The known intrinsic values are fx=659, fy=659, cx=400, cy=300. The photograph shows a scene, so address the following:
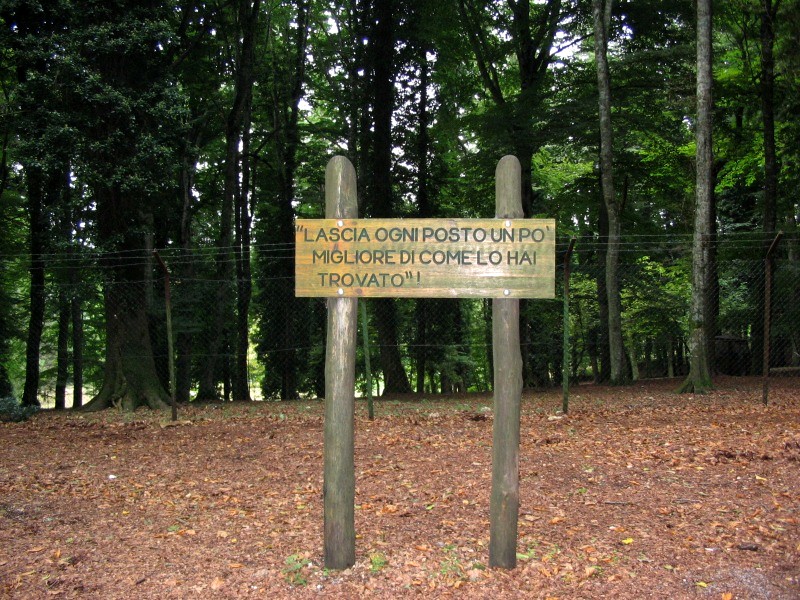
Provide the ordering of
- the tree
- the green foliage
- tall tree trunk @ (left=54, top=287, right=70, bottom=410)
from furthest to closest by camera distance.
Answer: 1. tall tree trunk @ (left=54, top=287, right=70, bottom=410)
2. the tree
3. the green foliage

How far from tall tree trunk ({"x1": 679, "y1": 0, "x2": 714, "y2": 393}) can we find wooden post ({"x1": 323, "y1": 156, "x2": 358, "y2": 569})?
26.7ft

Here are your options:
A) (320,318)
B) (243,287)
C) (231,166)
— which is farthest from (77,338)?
(320,318)

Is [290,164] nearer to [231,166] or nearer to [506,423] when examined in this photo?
[231,166]

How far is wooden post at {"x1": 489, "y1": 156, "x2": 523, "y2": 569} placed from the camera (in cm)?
385

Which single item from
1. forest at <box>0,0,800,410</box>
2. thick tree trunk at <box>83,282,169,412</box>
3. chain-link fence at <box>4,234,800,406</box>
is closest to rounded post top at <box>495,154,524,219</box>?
forest at <box>0,0,800,410</box>

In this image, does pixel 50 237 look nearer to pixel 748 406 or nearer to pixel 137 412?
pixel 137 412

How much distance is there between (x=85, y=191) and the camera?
11359 millimetres

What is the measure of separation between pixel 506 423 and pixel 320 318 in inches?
696

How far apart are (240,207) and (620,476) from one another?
51.2 ft

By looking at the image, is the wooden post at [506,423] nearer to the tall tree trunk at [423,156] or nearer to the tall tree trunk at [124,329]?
the tall tree trunk at [124,329]

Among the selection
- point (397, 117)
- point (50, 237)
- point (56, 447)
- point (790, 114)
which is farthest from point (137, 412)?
point (790, 114)

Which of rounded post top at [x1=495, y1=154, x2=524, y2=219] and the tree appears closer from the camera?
rounded post top at [x1=495, y1=154, x2=524, y2=219]

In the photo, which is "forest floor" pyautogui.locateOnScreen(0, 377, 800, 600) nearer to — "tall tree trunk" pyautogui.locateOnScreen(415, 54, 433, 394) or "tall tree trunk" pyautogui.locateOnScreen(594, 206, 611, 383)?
"tall tree trunk" pyautogui.locateOnScreen(594, 206, 611, 383)

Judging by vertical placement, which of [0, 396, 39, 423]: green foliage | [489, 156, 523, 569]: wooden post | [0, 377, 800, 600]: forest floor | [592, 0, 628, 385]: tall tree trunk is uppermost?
[592, 0, 628, 385]: tall tree trunk
